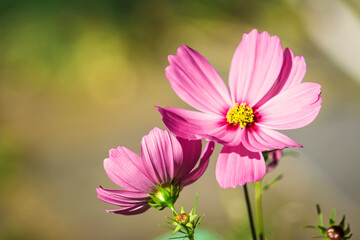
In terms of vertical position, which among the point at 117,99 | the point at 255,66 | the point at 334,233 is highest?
the point at 117,99

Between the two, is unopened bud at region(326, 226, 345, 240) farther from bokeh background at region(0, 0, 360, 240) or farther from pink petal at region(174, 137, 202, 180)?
bokeh background at region(0, 0, 360, 240)

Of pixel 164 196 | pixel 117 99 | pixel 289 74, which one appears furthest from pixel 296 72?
pixel 117 99

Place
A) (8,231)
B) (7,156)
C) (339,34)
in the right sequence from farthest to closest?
(7,156) → (8,231) → (339,34)

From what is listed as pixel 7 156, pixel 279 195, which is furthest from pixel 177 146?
pixel 7 156

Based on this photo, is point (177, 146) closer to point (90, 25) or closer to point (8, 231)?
point (8, 231)

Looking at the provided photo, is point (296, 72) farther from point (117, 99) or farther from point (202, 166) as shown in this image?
point (117, 99)
